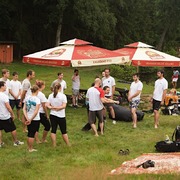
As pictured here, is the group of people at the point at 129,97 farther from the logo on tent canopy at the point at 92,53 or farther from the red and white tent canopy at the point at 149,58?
the red and white tent canopy at the point at 149,58

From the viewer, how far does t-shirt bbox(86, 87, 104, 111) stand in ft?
35.7

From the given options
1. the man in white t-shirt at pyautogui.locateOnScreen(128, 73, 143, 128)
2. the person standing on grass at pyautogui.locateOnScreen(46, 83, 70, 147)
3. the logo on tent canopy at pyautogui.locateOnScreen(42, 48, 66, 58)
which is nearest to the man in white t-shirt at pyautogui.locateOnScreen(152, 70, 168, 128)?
the man in white t-shirt at pyautogui.locateOnScreen(128, 73, 143, 128)

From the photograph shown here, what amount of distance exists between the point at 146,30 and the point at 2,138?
44854 millimetres

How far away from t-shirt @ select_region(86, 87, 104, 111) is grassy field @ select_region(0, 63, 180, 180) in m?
0.83

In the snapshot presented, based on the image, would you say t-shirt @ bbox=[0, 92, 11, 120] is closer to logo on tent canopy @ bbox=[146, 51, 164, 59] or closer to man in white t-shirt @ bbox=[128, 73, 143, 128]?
man in white t-shirt @ bbox=[128, 73, 143, 128]

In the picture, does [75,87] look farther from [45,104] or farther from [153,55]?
[45,104]

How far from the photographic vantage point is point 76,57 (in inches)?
551

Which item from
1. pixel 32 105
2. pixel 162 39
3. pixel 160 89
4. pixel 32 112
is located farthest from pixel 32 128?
pixel 162 39

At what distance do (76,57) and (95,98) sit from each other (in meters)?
3.46

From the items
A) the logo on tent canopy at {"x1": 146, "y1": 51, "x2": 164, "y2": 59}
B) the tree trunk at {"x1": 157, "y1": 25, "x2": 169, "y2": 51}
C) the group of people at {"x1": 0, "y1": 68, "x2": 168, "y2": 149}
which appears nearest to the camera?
the group of people at {"x1": 0, "y1": 68, "x2": 168, "y2": 149}

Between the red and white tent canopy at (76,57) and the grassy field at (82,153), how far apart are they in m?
2.05

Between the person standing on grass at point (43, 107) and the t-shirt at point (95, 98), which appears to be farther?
the t-shirt at point (95, 98)

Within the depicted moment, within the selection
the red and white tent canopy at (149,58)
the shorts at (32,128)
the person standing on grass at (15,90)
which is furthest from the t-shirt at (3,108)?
the red and white tent canopy at (149,58)

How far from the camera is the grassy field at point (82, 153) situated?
738 centimetres
